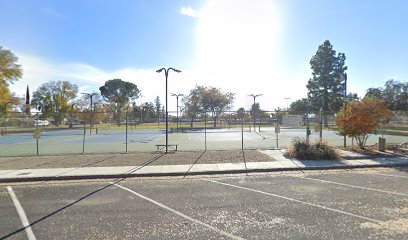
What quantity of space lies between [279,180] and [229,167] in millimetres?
2458

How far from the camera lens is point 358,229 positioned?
5.11m

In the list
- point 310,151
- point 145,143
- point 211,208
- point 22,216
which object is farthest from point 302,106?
point 22,216

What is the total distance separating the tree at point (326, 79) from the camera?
52091 mm

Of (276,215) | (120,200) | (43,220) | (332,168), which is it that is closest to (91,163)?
(120,200)

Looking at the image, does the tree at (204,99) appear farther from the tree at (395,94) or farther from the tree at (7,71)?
the tree at (7,71)

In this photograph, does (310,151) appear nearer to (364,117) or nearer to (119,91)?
(364,117)

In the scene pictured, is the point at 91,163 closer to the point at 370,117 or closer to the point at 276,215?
the point at 276,215

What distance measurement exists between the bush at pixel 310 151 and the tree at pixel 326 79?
41.2 m

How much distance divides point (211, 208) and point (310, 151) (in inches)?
327

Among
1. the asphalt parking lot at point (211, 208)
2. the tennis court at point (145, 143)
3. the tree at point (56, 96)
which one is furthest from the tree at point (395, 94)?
the tree at point (56, 96)

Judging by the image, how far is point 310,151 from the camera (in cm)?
1320

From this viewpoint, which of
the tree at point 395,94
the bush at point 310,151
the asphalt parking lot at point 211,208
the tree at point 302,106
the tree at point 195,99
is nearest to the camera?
the asphalt parking lot at point 211,208

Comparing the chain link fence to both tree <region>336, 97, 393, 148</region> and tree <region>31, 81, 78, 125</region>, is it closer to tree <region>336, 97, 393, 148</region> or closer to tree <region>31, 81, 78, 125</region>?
tree <region>336, 97, 393, 148</region>

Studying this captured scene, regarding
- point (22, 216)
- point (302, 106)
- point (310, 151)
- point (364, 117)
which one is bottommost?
point (22, 216)
